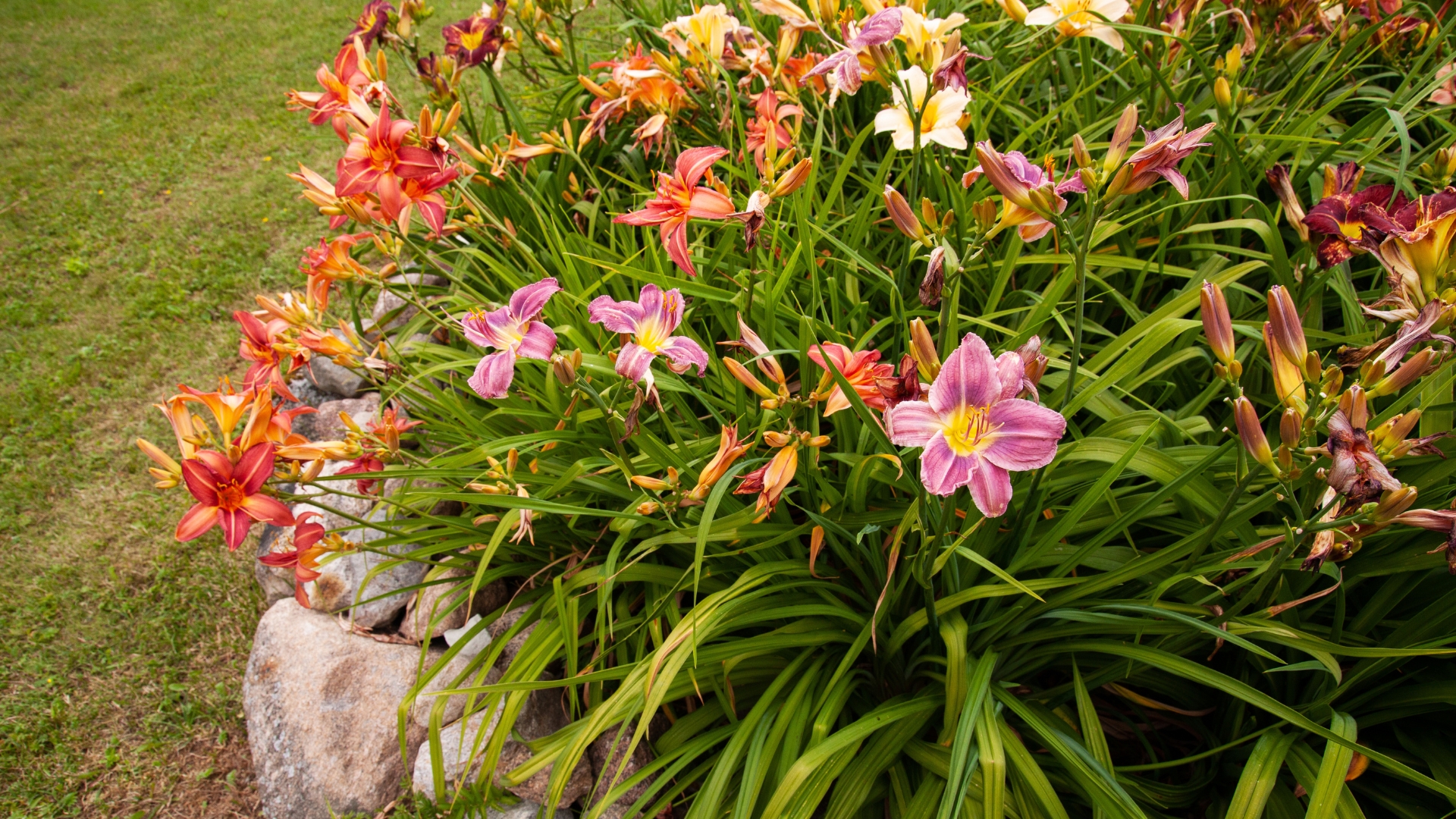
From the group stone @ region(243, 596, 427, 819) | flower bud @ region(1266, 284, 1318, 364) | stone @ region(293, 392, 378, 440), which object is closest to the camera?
flower bud @ region(1266, 284, 1318, 364)

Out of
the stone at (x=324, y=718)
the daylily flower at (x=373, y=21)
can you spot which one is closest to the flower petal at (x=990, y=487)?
the stone at (x=324, y=718)

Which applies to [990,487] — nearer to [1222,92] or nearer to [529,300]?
[529,300]

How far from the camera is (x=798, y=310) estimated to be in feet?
5.74

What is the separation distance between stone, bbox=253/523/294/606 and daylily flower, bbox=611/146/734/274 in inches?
63.6

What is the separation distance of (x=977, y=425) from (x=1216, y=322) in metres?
0.36

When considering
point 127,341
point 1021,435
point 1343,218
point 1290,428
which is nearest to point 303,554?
point 1021,435

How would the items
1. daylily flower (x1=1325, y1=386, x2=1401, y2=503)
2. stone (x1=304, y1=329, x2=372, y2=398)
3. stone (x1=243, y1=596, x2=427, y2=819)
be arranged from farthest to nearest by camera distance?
stone (x1=304, y1=329, x2=372, y2=398), stone (x1=243, y1=596, x2=427, y2=819), daylily flower (x1=1325, y1=386, x2=1401, y2=503)

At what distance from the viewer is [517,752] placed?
178 centimetres

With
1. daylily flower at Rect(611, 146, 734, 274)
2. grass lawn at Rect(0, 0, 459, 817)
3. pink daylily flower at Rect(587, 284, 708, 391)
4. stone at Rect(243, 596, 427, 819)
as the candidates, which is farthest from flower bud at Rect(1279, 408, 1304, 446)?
grass lawn at Rect(0, 0, 459, 817)

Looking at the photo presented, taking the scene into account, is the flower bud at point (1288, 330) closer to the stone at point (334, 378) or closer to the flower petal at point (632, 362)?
the flower petal at point (632, 362)

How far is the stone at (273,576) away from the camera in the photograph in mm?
2328

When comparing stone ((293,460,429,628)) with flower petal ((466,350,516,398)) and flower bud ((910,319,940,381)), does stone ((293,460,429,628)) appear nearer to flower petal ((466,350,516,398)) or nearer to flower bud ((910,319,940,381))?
flower petal ((466,350,516,398))

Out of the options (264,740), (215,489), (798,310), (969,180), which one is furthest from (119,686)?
(969,180)

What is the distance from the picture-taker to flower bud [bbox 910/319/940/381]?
→ 1.00 m
